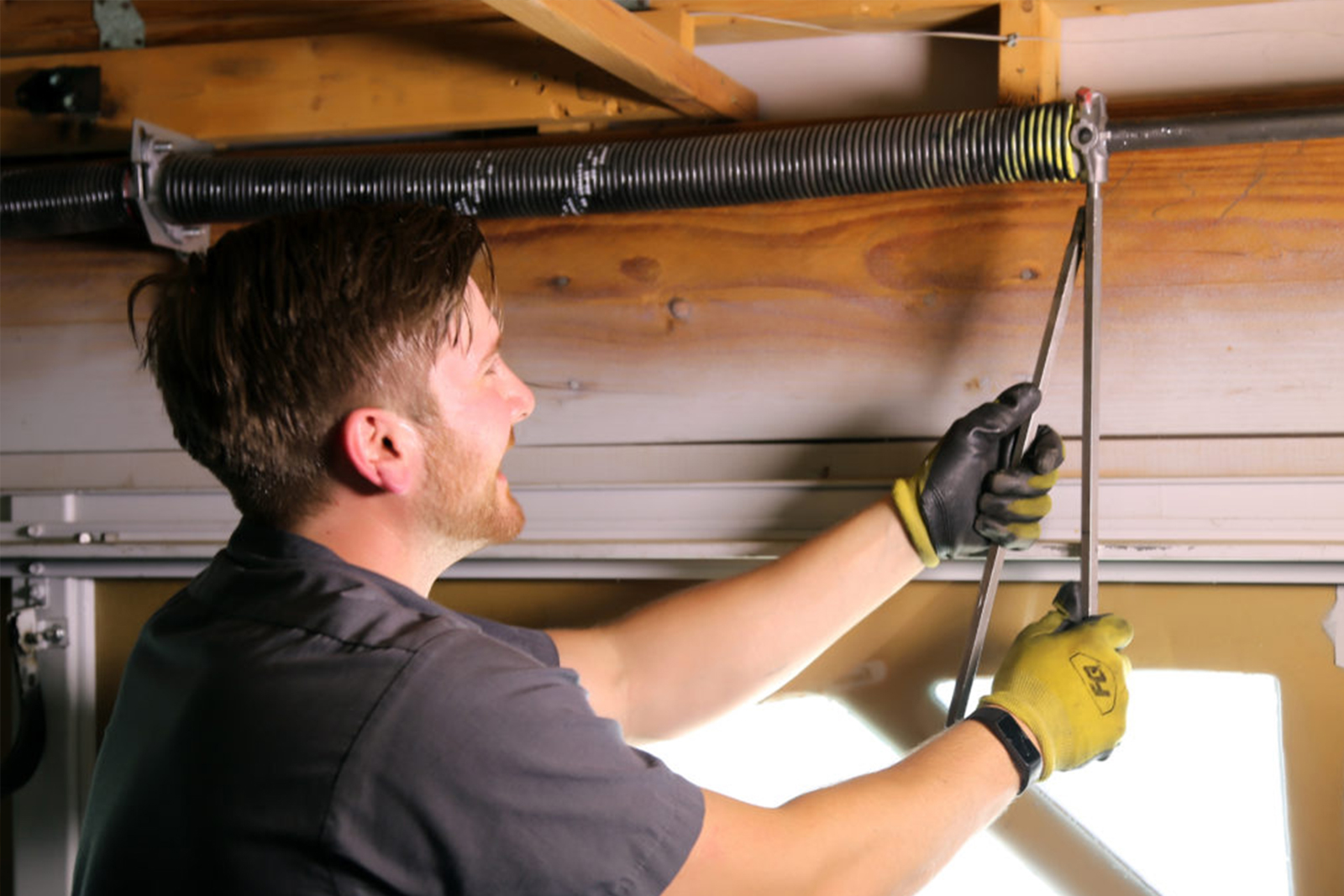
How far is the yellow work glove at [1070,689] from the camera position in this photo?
1122 mm

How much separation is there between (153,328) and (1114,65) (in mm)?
1029

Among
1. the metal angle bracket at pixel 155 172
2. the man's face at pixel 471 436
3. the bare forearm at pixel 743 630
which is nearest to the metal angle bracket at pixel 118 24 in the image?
the metal angle bracket at pixel 155 172

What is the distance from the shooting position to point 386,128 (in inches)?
59.6

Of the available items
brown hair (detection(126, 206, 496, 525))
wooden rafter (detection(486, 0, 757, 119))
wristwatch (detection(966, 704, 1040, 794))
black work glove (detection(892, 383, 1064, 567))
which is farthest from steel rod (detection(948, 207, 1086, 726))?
brown hair (detection(126, 206, 496, 525))

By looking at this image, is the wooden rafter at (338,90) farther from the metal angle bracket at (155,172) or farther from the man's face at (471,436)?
the man's face at (471,436)

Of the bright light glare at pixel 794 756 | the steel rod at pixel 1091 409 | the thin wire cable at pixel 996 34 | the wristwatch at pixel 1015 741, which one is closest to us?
the wristwatch at pixel 1015 741

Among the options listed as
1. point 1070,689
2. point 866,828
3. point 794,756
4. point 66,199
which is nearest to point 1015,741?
point 1070,689

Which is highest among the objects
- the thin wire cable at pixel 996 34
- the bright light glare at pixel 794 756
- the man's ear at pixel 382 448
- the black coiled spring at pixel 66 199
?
the thin wire cable at pixel 996 34

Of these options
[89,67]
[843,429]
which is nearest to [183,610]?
[843,429]

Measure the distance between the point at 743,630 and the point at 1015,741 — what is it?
0.30 m

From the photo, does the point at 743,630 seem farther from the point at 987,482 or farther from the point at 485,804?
the point at 485,804

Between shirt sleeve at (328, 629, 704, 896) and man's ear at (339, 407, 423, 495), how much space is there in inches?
7.2

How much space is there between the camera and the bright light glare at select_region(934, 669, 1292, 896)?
4.33ft

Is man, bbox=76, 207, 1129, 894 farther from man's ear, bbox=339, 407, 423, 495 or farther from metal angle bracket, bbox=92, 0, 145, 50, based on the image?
metal angle bracket, bbox=92, 0, 145, 50
